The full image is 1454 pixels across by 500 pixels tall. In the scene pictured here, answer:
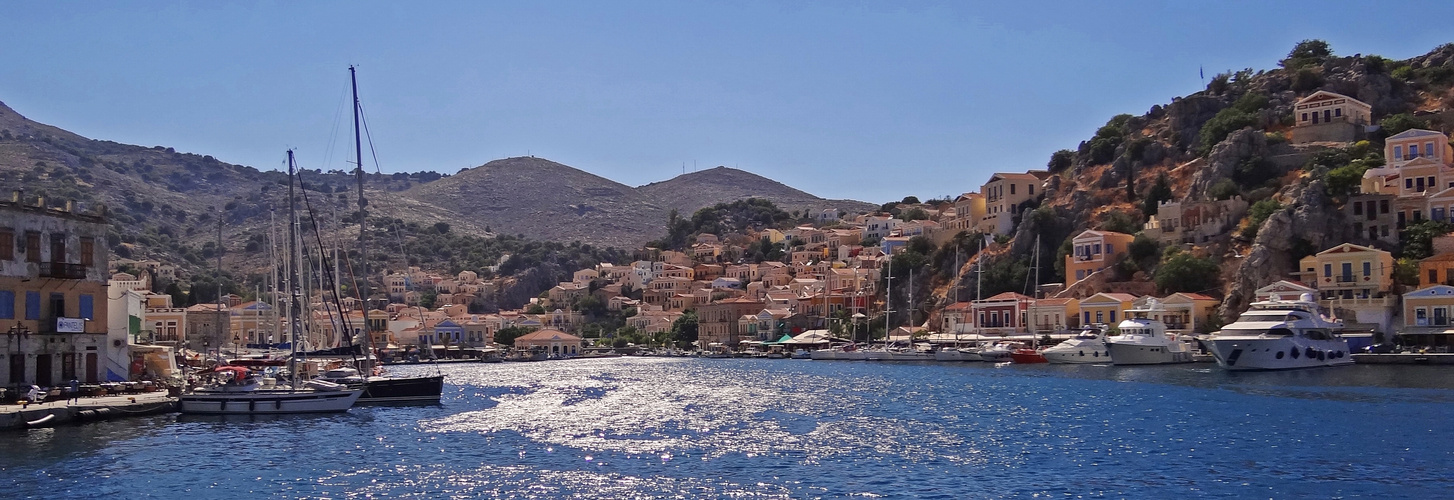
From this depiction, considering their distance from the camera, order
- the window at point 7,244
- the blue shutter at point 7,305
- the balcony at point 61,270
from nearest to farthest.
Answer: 1. the blue shutter at point 7,305
2. the window at point 7,244
3. the balcony at point 61,270

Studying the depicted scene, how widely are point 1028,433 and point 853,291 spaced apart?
94.3 metres

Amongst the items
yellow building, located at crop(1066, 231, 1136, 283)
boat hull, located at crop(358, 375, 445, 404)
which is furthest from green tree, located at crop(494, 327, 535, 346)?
boat hull, located at crop(358, 375, 445, 404)

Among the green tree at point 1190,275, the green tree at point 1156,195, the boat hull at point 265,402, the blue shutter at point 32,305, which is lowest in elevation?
the boat hull at point 265,402

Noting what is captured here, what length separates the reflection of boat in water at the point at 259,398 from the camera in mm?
41938

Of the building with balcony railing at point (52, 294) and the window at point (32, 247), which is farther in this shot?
the window at point (32, 247)

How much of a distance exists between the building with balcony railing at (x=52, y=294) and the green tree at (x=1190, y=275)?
70.4 metres

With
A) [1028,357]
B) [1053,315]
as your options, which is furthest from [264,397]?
[1053,315]

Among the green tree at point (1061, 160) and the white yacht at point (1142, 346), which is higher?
the green tree at point (1061, 160)

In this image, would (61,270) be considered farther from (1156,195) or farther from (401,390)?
(1156,195)

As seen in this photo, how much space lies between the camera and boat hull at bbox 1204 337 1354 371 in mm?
66812

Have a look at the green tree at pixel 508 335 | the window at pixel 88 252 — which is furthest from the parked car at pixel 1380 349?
the green tree at pixel 508 335

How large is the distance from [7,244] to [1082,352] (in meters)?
61.2

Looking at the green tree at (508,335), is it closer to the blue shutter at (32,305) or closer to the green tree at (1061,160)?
the green tree at (1061,160)

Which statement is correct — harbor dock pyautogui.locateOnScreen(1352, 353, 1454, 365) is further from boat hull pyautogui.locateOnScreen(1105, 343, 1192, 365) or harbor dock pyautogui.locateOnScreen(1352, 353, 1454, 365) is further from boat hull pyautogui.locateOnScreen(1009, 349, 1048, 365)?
boat hull pyautogui.locateOnScreen(1009, 349, 1048, 365)
